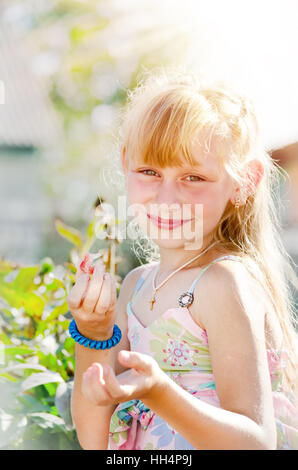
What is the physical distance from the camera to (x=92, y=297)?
106 centimetres

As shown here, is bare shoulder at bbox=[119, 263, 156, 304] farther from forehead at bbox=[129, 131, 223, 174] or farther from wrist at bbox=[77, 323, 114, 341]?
forehead at bbox=[129, 131, 223, 174]

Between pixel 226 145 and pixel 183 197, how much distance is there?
0.16 m

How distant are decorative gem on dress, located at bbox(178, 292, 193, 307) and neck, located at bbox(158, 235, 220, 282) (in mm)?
94

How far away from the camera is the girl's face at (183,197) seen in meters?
1.17

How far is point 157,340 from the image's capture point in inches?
47.7

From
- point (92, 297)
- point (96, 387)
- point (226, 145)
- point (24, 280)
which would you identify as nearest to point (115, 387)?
point (96, 387)

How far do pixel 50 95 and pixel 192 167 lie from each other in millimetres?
9794

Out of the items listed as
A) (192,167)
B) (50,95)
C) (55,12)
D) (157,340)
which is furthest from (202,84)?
(50,95)

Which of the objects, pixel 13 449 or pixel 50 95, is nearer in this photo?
pixel 13 449

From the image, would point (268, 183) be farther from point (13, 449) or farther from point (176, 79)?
point (13, 449)

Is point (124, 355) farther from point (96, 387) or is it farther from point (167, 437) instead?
point (167, 437)

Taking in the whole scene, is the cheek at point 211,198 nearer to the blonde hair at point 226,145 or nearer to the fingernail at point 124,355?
the blonde hair at point 226,145

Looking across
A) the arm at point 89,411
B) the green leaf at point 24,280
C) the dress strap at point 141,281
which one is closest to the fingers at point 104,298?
the arm at point 89,411

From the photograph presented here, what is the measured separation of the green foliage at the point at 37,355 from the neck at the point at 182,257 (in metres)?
0.25
